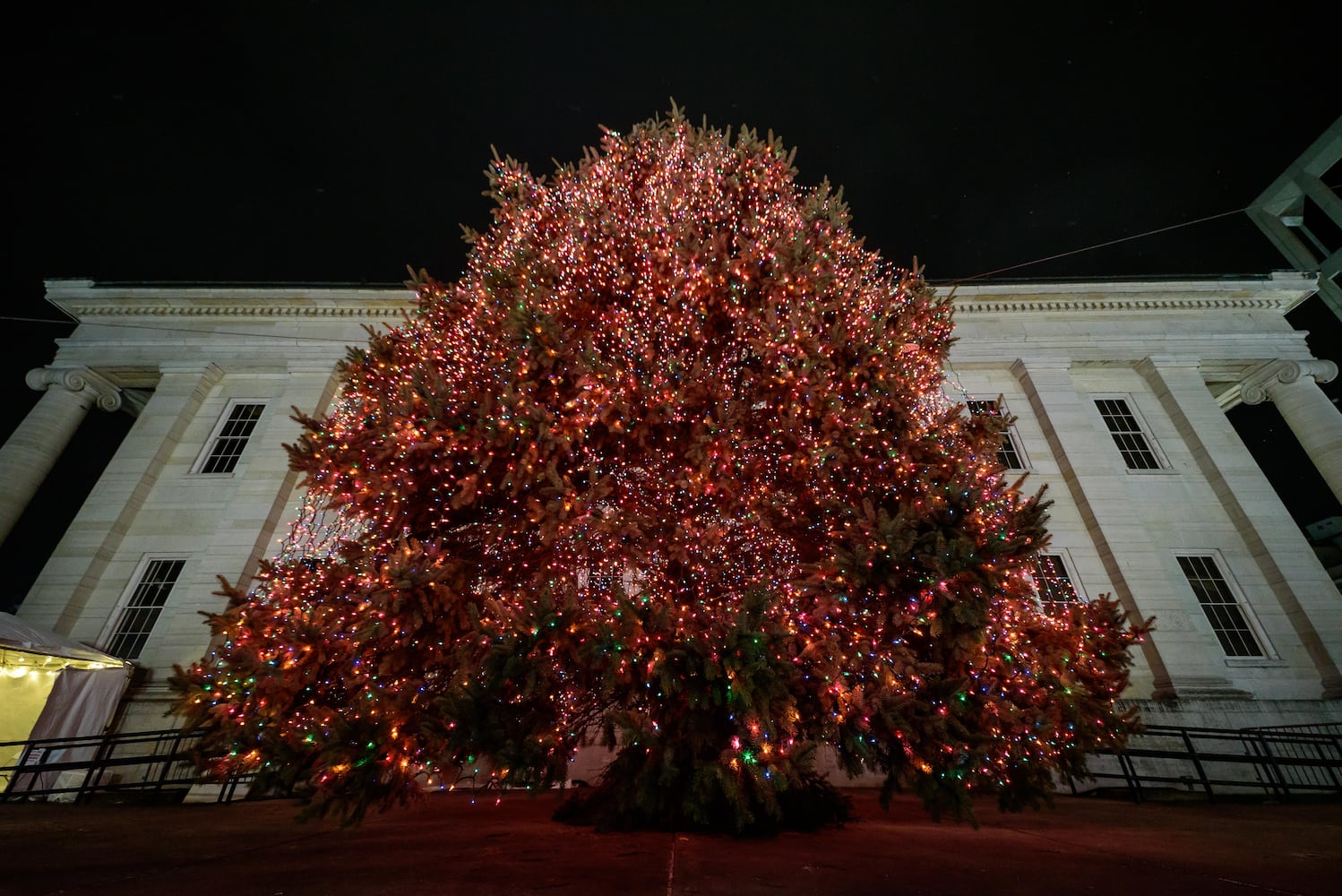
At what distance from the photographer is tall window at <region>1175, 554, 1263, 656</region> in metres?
11.7

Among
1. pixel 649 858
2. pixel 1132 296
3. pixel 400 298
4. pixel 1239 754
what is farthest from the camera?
pixel 1132 296

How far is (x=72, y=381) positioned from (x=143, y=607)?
7.27 meters

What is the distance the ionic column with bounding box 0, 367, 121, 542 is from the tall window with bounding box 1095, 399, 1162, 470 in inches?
1093

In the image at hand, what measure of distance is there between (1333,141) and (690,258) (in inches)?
866

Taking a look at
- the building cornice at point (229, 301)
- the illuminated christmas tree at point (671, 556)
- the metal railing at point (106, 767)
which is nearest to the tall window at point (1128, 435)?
the illuminated christmas tree at point (671, 556)

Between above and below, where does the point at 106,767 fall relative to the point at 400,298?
below

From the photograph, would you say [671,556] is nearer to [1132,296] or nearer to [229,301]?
[229,301]

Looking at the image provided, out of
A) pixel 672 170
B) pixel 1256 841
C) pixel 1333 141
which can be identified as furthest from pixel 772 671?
pixel 1333 141

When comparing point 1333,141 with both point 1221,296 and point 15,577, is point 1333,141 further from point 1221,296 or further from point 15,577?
point 15,577

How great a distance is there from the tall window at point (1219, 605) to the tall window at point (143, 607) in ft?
78.0

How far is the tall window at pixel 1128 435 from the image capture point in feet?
46.6

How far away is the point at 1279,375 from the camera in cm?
1431

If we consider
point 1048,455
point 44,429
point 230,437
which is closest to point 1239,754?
point 1048,455

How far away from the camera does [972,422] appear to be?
629 cm
